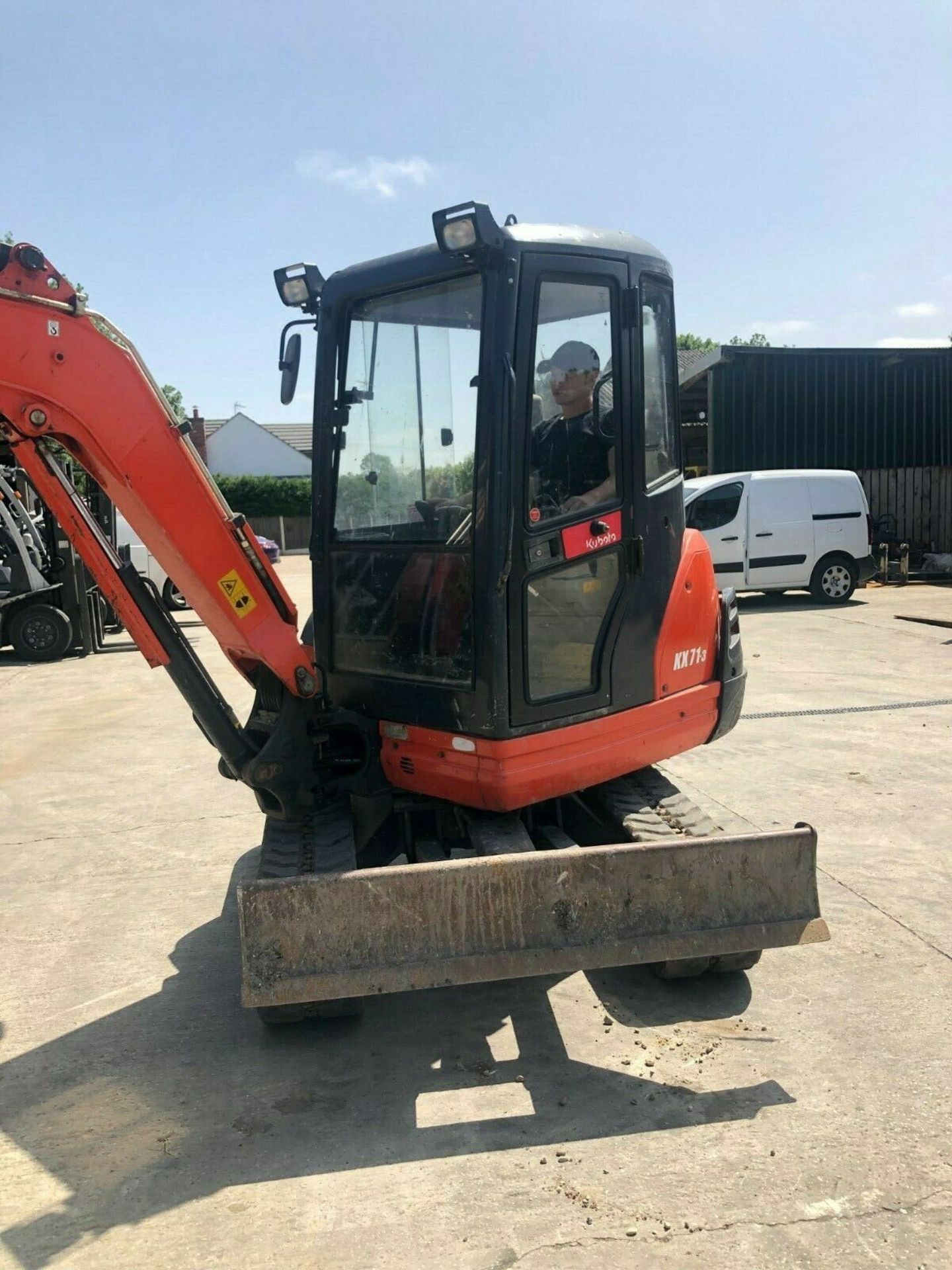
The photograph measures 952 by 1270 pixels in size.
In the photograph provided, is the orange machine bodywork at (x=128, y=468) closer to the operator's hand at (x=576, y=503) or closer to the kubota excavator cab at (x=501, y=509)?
the kubota excavator cab at (x=501, y=509)

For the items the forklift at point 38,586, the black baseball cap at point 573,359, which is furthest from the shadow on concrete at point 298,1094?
the forklift at point 38,586

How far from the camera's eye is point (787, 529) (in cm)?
1617

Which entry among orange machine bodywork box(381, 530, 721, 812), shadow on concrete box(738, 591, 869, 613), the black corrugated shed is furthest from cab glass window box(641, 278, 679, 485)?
the black corrugated shed

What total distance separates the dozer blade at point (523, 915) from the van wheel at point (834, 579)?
13477 millimetres

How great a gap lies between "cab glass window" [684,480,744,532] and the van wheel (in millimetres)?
1691

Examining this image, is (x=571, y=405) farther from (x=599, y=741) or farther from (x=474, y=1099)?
(x=474, y=1099)

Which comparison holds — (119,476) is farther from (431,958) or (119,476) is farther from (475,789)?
(431,958)

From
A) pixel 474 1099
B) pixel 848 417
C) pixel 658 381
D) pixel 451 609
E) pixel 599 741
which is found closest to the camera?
pixel 474 1099

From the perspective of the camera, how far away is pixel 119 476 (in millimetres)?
3736

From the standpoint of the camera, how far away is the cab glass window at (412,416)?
3.76m

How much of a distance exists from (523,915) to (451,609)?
3.57 feet

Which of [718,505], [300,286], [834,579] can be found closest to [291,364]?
[300,286]

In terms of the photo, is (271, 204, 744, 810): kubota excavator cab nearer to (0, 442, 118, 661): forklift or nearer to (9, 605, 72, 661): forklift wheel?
(0, 442, 118, 661): forklift

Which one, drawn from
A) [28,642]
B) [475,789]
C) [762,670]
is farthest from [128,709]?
[475,789]
